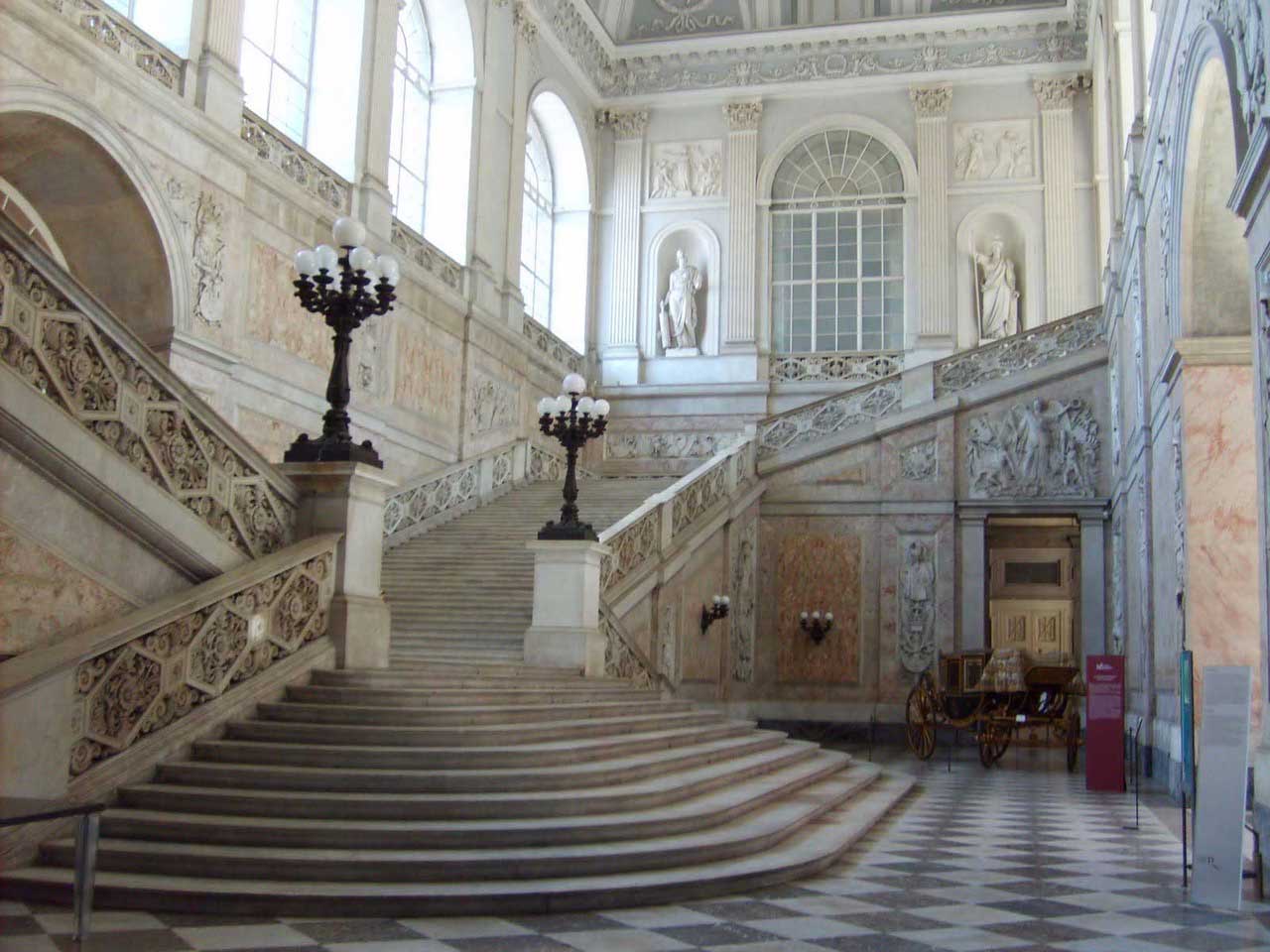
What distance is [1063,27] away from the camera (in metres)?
25.3

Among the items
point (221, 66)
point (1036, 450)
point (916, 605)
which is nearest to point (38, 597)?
point (221, 66)

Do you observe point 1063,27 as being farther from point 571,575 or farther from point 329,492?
point 329,492

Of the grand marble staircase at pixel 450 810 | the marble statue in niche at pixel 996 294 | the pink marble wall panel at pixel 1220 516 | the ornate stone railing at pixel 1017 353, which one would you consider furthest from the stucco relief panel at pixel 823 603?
the pink marble wall panel at pixel 1220 516

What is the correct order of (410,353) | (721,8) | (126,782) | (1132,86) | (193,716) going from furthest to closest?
(721,8)
(410,353)
(1132,86)
(193,716)
(126,782)

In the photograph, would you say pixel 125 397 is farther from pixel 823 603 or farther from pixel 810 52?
pixel 810 52

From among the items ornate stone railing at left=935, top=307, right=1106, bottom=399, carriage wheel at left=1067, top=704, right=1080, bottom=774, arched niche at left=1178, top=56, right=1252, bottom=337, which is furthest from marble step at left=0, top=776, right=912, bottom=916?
ornate stone railing at left=935, top=307, right=1106, bottom=399

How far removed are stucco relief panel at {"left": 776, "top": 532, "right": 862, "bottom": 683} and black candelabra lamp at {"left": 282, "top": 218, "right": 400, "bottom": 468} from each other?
11.1m

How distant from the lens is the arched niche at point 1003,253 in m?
24.8

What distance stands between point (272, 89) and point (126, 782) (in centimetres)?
1271

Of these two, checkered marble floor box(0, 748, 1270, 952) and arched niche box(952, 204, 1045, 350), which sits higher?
arched niche box(952, 204, 1045, 350)

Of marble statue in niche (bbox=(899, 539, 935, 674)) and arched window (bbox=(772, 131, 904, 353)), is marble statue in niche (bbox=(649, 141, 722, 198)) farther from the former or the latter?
marble statue in niche (bbox=(899, 539, 935, 674))

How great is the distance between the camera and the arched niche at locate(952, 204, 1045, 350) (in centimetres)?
2480

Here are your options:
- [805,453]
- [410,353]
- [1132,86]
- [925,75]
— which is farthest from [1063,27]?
[410,353]

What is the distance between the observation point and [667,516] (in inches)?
632
